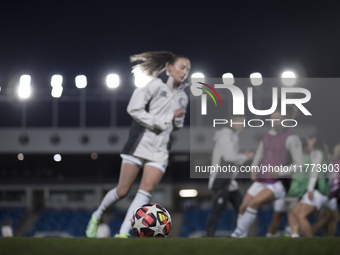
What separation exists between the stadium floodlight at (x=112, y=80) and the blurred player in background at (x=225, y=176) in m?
2.51

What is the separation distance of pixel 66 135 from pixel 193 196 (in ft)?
30.2

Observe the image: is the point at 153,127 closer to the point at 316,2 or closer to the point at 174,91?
the point at 174,91

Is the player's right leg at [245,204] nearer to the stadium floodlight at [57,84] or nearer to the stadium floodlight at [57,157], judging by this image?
the stadium floodlight at [57,84]

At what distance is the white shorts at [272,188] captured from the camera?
28.2 ft

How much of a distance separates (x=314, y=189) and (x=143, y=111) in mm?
3733

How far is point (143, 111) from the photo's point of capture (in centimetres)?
823

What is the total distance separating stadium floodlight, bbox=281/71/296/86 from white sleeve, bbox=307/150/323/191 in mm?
1445

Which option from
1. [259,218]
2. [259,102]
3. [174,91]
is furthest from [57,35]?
[259,218]

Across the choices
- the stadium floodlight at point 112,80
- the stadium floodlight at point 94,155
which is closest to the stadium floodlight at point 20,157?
the stadium floodlight at point 94,155

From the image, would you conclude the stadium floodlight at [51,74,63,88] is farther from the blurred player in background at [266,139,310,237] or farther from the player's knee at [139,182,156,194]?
the blurred player in background at [266,139,310,237]

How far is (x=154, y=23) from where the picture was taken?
31.7ft

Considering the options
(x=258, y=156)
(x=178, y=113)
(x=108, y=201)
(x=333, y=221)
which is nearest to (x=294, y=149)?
(x=258, y=156)

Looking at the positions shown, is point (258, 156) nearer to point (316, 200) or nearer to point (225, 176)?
point (225, 176)

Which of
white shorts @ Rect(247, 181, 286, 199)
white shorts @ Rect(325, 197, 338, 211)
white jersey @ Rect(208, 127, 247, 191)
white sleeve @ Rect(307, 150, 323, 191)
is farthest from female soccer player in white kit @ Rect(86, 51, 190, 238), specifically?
white shorts @ Rect(325, 197, 338, 211)
